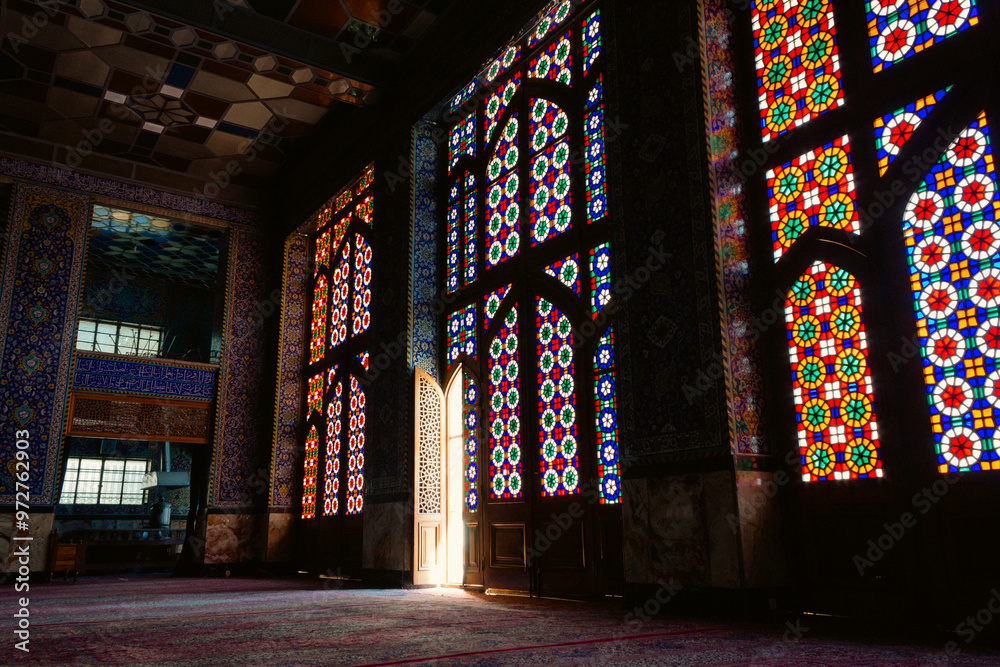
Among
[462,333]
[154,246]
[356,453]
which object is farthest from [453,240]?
[154,246]

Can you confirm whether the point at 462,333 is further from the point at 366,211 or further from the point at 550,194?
the point at 366,211

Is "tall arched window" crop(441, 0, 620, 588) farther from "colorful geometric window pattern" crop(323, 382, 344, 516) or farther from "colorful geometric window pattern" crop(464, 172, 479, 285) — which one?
"colorful geometric window pattern" crop(323, 382, 344, 516)

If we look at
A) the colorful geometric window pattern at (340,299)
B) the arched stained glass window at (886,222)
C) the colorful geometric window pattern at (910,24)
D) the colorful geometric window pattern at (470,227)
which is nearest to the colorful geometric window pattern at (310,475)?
the colorful geometric window pattern at (340,299)

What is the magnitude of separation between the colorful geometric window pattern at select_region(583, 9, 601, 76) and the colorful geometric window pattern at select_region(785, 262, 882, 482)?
254cm

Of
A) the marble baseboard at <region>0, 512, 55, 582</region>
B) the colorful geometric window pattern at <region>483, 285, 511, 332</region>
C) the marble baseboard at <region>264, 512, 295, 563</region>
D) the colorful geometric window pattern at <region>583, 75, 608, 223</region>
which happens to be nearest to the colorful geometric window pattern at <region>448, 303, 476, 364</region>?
the colorful geometric window pattern at <region>483, 285, 511, 332</region>

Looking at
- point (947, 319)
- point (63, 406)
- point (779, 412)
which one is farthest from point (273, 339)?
point (947, 319)

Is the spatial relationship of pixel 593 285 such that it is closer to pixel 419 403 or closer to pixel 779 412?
pixel 779 412

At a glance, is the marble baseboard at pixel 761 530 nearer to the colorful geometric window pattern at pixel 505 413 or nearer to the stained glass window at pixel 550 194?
the colorful geometric window pattern at pixel 505 413

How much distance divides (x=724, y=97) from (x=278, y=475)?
737 centimetres

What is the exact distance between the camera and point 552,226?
572 cm

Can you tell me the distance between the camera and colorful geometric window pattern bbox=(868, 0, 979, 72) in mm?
3436

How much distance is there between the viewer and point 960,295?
3.31m

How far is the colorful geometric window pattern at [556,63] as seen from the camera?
5816 millimetres

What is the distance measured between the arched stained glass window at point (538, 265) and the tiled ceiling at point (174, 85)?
1.36 m
